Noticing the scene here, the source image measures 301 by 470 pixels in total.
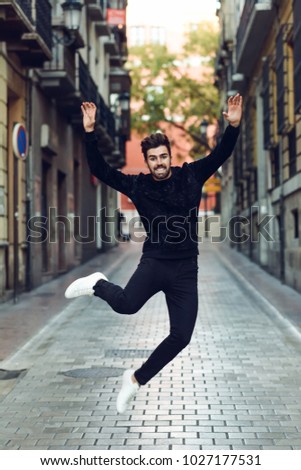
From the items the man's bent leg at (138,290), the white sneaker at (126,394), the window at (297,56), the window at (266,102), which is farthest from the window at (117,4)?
the white sneaker at (126,394)

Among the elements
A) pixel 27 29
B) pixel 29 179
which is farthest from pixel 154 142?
pixel 29 179

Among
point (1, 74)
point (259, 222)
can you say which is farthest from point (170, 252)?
point (259, 222)

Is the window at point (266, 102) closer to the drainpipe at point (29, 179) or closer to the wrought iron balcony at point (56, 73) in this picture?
the wrought iron balcony at point (56, 73)

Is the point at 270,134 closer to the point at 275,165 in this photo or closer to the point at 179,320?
the point at 275,165

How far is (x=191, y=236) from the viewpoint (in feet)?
17.0

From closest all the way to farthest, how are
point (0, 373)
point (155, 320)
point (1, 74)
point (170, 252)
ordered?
1. point (170, 252)
2. point (0, 373)
3. point (155, 320)
4. point (1, 74)

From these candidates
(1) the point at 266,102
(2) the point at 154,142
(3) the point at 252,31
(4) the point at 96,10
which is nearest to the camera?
(2) the point at 154,142

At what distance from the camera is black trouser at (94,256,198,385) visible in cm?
512

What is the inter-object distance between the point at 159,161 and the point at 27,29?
9.92m

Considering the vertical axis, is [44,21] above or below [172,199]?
above

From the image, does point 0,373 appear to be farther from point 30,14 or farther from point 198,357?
point 30,14

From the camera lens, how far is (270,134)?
18891 millimetres

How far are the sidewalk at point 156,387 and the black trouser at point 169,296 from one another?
54cm
